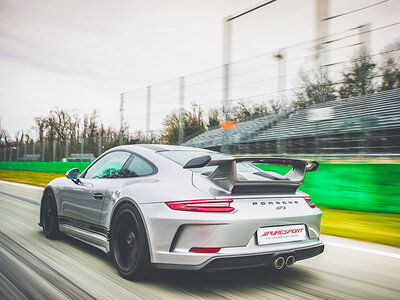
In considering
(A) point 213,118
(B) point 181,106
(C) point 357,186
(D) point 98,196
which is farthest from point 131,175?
(B) point 181,106

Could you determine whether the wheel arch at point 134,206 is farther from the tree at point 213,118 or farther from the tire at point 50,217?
the tree at point 213,118

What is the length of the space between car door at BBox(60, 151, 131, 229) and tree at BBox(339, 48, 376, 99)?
777 cm

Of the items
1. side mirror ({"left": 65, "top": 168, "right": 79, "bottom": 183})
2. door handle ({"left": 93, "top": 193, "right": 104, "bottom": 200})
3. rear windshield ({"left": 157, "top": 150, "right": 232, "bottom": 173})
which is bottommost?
door handle ({"left": 93, "top": 193, "right": 104, "bottom": 200})

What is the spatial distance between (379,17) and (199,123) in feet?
24.1

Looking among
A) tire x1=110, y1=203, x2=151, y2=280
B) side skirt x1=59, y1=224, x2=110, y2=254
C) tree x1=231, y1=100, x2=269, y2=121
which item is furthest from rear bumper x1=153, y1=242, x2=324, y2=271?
tree x1=231, y1=100, x2=269, y2=121

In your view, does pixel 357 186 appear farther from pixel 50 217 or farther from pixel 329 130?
pixel 50 217

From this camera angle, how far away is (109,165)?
14.4 ft

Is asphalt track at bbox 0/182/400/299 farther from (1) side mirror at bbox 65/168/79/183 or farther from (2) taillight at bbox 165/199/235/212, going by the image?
(1) side mirror at bbox 65/168/79/183

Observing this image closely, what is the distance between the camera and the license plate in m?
3.11

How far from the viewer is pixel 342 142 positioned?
33.2 feet

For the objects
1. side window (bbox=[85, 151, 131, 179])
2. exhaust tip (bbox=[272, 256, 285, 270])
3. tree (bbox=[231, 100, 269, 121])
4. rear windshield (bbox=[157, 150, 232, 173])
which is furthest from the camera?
tree (bbox=[231, 100, 269, 121])

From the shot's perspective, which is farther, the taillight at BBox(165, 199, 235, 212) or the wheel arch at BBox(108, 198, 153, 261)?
the wheel arch at BBox(108, 198, 153, 261)

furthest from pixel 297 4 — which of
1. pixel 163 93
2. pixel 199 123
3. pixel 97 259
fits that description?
pixel 97 259

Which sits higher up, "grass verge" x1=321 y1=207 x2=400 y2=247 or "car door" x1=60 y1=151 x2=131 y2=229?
"car door" x1=60 y1=151 x2=131 y2=229
